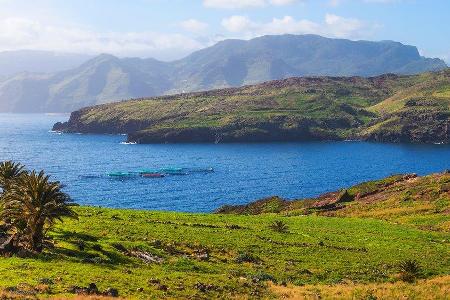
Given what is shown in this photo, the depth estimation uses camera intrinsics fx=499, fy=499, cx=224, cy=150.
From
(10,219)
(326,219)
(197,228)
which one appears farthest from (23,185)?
(326,219)

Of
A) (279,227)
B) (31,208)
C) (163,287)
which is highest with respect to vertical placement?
(31,208)

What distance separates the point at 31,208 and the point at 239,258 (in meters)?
18.7

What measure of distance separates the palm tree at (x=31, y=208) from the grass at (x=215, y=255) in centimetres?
Result: 197

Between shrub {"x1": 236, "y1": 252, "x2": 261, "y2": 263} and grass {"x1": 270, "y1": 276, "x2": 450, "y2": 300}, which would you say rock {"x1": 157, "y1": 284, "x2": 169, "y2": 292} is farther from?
shrub {"x1": 236, "y1": 252, "x2": 261, "y2": 263}

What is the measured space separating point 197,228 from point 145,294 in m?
28.8

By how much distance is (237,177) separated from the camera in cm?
17875

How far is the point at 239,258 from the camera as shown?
46.0 meters

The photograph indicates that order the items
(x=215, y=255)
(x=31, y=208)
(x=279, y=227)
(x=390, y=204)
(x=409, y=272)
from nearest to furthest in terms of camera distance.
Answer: (x=31, y=208)
(x=409, y=272)
(x=215, y=255)
(x=279, y=227)
(x=390, y=204)

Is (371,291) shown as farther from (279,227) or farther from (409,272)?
(279,227)

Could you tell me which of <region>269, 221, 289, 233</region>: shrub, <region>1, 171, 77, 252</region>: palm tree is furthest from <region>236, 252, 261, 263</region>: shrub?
<region>1, 171, 77, 252</region>: palm tree

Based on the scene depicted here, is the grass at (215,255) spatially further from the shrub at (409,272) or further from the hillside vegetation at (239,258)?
the shrub at (409,272)

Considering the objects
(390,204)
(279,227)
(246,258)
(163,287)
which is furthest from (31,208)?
(390,204)

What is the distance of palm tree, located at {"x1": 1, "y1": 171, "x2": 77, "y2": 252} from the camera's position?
39469 mm

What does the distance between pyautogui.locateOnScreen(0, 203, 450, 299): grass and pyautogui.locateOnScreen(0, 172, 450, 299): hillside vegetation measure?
0.10 metres
